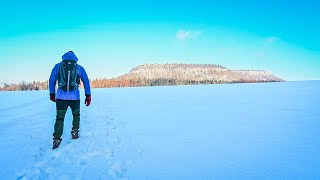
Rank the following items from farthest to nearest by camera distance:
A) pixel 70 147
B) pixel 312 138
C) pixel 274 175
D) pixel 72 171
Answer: pixel 312 138 → pixel 70 147 → pixel 72 171 → pixel 274 175

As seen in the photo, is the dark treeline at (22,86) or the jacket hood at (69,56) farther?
the dark treeline at (22,86)

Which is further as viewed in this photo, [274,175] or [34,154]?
[34,154]

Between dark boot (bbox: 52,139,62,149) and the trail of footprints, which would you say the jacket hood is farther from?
the trail of footprints

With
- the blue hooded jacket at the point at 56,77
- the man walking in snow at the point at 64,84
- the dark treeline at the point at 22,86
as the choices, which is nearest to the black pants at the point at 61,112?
the man walking in snow at the point at 64,84

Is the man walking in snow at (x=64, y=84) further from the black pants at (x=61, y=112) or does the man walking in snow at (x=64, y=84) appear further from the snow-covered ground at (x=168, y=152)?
the snow-covered ground at (x=168, y=152)

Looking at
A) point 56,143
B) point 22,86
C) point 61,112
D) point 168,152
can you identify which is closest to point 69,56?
point 61,112

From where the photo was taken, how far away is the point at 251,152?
504 cm

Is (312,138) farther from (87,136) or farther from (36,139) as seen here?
(36,139)

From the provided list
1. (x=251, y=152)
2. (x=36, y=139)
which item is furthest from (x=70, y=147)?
(x=251, y=152)

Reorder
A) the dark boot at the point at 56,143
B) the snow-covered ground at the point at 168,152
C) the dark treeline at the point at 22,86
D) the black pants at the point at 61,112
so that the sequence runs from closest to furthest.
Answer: the snow-covered ground at the point at 168,152 < the dark boot at the point at 56,143 < the black pants at the point at 61,112 < the dark treeline at the point at 22,86

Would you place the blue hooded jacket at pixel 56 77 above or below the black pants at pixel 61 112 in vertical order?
above

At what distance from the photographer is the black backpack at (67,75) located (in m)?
5.84

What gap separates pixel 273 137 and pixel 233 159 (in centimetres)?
217

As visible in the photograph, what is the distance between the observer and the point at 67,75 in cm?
589
